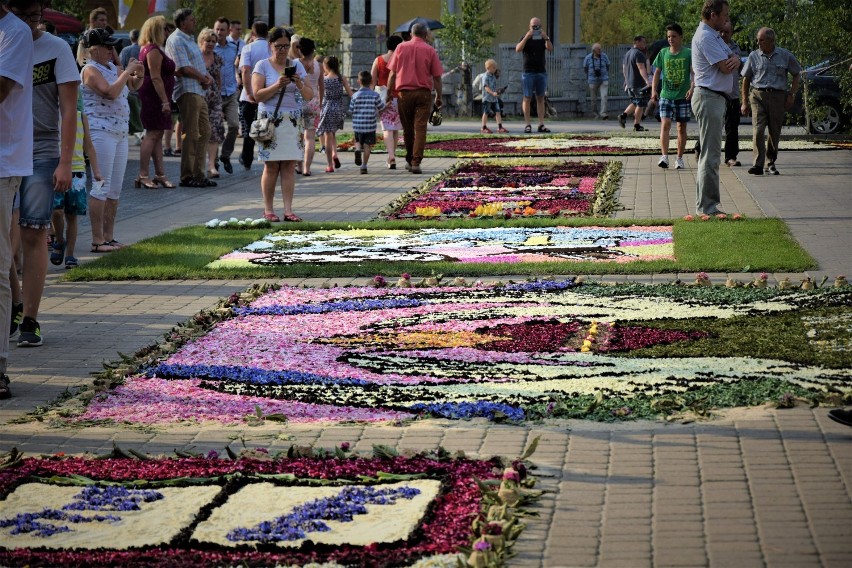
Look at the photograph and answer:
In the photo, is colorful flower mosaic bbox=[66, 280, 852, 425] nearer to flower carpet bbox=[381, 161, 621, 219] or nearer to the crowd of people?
the crowd of people

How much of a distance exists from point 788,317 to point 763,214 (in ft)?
19.6

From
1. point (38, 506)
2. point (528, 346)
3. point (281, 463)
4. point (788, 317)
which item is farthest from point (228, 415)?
point (788, 317)

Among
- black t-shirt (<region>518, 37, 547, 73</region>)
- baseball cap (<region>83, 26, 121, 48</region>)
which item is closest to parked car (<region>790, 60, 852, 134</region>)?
black t-shirt (<region>518, 37, 547, 73</region>)

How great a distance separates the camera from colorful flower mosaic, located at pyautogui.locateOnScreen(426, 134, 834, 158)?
25422 millimetres

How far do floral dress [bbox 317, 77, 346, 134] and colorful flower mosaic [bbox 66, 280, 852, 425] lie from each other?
11474 millimetres

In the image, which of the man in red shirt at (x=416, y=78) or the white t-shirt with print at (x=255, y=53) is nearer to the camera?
the white t-shirt with print at (x=255, y=53)

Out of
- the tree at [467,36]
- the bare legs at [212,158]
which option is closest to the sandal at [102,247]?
the bare legs at [212,158]

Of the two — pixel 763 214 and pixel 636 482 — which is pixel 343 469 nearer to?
pixel 636 482

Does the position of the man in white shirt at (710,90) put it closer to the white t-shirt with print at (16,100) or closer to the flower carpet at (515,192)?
the flower carpet at (515,192)

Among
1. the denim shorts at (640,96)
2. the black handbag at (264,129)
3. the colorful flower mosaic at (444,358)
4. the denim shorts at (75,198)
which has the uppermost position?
the denim shorts at (640,96)

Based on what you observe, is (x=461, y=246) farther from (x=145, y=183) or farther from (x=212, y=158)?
(x=212, y=158)

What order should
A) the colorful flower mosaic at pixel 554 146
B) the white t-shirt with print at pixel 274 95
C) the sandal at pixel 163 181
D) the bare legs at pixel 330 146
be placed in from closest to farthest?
the white t-shirt with print at pixel 274 95 < the sandal at pixel 163 181 < the bare legs at pixel 330 146 < the colorful flower mosaic at pixel 554 146

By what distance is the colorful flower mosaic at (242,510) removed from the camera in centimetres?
545

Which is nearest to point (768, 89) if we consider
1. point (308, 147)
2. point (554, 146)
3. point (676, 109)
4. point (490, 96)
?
point (676, 109)
